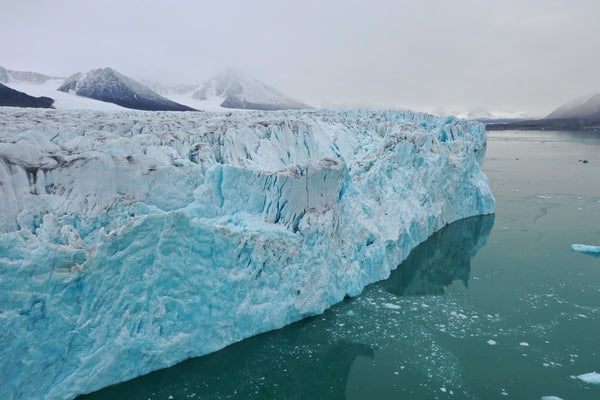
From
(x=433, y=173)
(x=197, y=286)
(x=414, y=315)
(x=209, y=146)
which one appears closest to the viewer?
(x=197, y=286)

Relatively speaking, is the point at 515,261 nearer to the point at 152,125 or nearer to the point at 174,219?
the point at 174,219

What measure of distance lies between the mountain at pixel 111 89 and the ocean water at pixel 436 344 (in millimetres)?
33487

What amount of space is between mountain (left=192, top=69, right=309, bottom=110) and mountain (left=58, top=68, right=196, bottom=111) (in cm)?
1176

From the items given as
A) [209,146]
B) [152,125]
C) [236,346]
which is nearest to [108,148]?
[209,146]

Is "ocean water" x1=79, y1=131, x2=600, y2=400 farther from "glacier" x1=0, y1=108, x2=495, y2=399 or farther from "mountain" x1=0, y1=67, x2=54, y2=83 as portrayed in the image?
"mountain" x1=0, y1=67, x2=54, y2=83

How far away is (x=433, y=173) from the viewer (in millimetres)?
12227

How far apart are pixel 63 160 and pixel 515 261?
11461 mm

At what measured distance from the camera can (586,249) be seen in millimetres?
10859

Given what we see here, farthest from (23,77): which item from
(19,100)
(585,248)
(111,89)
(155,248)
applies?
(585,248)

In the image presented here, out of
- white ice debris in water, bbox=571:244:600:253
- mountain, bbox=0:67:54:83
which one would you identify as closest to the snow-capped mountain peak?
mountain, bbox=0:67:54:83

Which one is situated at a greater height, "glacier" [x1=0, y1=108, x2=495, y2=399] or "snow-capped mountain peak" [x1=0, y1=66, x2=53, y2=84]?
"snow-capped mountain peak" [x1=0, y1=66, x2=53, y2=84]

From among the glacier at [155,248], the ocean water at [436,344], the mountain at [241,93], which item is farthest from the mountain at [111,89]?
the ocean water at [436,344]

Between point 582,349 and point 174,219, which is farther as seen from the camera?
point 582,349

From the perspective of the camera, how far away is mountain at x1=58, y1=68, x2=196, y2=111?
112 feet
